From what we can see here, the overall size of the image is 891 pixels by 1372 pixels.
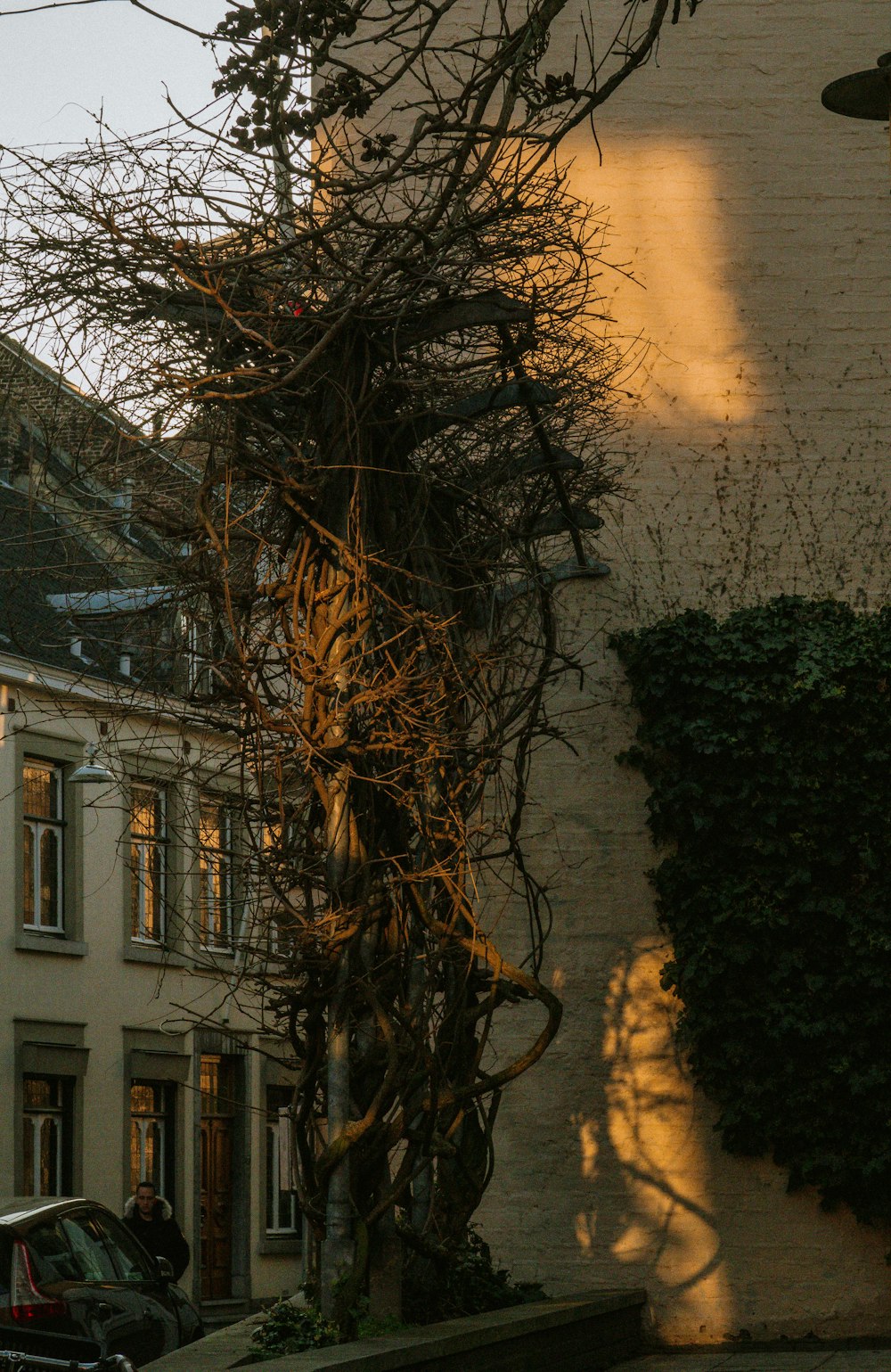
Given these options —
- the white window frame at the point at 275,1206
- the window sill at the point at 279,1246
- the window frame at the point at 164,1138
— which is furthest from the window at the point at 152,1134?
the window sill at the point at 279,1246

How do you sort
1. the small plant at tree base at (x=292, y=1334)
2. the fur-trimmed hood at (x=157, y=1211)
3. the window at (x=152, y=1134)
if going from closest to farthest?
1. the small plant at tree base at (x=292, y=1334)
2. the fur-trimmed hood at (x=157, y=1211)
3. the window at (x=152, y=1134)

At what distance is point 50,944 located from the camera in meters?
20.2

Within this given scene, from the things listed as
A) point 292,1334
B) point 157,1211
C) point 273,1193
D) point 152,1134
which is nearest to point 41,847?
point 152,1134

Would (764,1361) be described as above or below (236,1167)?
above

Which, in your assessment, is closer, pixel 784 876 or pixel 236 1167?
pixel 784 876

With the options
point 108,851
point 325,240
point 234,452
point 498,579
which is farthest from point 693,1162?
point 108,851

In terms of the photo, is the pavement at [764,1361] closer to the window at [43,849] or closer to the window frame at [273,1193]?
the window at [43,849]

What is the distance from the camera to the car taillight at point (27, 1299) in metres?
8.97

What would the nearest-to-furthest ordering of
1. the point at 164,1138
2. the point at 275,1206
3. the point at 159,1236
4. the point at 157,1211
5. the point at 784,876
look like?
the point at 784,876
the point at 159,1236
the point at 157,1211
the point at 164,1138
the point at 275,1206

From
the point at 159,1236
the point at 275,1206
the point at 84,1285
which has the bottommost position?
the point at 275,1206

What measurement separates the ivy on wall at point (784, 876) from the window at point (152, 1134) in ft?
41.5

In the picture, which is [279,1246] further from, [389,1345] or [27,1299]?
[389,1345]

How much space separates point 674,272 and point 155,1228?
338 inches

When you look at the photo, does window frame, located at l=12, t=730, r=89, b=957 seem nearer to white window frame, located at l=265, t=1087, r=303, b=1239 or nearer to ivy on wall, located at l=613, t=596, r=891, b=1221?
white window frame, located at l=265, t=1087, r=303, b=1239
